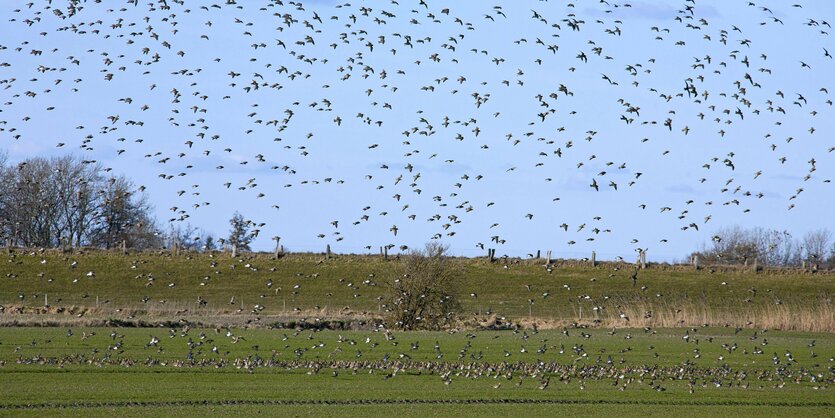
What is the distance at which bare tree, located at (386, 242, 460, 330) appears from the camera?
52125mm

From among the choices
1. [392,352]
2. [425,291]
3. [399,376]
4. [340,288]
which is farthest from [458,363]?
[340,288]

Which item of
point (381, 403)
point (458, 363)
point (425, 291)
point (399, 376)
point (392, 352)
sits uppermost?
point (425, 291)

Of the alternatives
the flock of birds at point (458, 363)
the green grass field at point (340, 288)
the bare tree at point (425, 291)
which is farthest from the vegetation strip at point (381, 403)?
the green grass field at point (340, 288)

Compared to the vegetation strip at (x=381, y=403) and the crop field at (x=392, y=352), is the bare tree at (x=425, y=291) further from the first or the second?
the vegetation strip at (x=381, y=403)

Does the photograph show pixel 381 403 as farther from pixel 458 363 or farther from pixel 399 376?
pixel 458 363

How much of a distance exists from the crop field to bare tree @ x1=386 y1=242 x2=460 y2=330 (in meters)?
0.76

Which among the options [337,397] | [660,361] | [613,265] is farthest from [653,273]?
[337,397]

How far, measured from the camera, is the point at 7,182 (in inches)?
4424

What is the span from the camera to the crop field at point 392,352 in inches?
1008

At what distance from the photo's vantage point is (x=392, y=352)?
38.7 meters

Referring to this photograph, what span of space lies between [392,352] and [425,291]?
46.1 feet

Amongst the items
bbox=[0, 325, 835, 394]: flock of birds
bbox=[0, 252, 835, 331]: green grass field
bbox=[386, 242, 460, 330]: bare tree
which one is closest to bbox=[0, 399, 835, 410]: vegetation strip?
bbox=[0, 325, 835, 394]: flock of birds

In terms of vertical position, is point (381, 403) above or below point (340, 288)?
below

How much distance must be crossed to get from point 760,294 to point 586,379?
183ft
